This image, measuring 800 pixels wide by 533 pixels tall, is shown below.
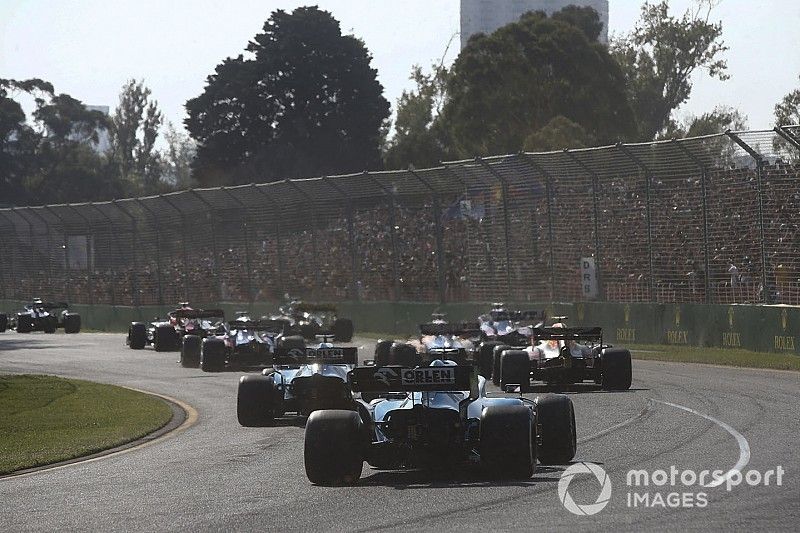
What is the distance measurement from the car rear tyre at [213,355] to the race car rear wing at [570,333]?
9052 millimetres

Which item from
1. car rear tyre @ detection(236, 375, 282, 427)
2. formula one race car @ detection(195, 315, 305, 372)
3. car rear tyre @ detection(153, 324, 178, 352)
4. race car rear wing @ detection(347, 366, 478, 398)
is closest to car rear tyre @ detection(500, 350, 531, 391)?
car rear tyre @ detection(236, 375, 282, 427)

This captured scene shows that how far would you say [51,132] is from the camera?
116812 millimetres

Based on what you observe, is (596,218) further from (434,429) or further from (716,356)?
(434,429)

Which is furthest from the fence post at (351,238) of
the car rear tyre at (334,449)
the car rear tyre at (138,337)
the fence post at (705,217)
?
the car rear tyre at (334,449)

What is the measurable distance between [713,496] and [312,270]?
37.6 m

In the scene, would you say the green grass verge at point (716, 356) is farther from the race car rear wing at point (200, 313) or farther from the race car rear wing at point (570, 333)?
the race car rear wing at point (200, 313)

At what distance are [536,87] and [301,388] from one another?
6145 centimetres

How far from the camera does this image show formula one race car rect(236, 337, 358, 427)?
62.8 ft

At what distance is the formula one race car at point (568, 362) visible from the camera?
22.5 metres

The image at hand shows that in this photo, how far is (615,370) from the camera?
22.7m

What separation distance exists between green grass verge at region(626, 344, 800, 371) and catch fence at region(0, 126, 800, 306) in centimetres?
112

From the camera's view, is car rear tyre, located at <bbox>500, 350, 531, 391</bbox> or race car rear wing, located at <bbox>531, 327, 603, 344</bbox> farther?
race car rear wing, located at <bbox>531, 327, 603, 344</bbox>

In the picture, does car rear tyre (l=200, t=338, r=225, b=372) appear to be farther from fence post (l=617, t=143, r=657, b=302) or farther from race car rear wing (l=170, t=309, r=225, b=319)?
fence post (l=617, t=143, r=657, b=302)

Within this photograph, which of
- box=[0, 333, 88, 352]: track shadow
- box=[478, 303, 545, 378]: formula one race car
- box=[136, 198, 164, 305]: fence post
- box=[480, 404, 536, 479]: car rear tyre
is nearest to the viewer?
box=[480, 404, 536, 479]: car rear tyre
